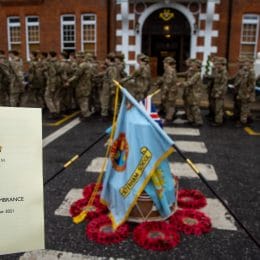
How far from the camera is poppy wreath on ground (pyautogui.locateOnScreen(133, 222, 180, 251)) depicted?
404cm

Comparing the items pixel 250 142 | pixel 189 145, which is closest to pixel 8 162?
pixel 189 145

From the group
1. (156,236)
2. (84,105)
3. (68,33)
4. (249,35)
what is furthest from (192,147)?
(68,33)

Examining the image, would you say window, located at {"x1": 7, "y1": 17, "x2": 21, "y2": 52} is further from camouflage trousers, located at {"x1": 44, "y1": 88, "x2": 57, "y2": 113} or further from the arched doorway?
camouflage trousers, located at {"x1": 44, "y1": 88, "x2": 57, "y2": 113}

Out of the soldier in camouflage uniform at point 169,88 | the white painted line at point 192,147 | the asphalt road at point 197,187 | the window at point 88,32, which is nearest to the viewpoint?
the asphalt road at point 197,187

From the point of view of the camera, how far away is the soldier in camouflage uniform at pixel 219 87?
10281 millimetres

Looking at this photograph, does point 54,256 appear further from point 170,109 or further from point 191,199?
point 170,109

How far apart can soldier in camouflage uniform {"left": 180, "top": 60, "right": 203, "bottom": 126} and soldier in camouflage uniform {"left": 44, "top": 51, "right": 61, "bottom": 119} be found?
151 inches

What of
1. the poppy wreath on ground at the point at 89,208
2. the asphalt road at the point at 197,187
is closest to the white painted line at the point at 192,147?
the asphalt road at the point at 197,187

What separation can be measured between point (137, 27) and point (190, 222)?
49.8 ft

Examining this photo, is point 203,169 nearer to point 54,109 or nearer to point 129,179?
point 129,179

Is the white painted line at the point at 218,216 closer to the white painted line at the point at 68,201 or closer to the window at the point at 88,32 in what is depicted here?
the white painted line at the point at 68,201

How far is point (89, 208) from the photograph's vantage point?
16.1 feet

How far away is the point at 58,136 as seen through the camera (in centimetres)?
918

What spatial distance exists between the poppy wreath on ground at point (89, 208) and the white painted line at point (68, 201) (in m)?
0.09
